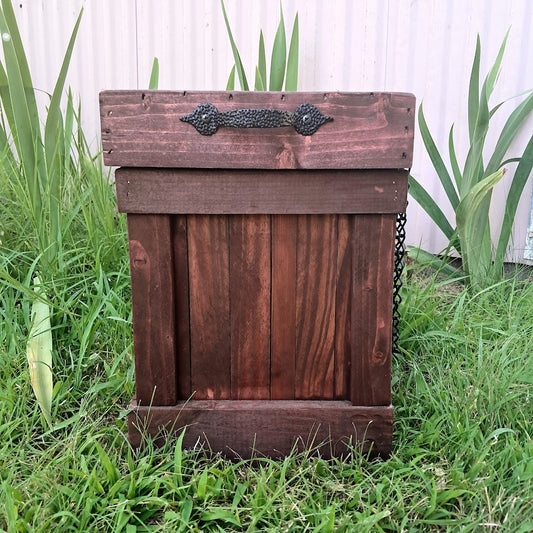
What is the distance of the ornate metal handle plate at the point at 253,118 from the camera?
4.24 ft

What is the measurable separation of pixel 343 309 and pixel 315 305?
0.07 metres

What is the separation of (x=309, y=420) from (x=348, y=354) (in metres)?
0.20

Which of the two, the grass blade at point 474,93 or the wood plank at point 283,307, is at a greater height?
the grass blade at point 474,93

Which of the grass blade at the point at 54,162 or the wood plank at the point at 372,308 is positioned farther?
the grass blade at the point at 54,162

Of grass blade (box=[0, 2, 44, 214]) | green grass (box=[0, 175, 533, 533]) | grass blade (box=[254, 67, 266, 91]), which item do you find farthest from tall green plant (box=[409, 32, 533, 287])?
grass blade (box=[0, 2, 44, 214])

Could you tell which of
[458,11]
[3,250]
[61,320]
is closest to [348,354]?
[61,320]

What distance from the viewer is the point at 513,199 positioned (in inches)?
94.5

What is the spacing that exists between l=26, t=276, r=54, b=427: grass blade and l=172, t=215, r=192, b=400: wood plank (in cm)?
35

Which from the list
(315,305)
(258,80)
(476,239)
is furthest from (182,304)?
(476,239)

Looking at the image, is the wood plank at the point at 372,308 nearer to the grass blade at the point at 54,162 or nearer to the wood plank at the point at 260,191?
the wood plank at the point at 260,191

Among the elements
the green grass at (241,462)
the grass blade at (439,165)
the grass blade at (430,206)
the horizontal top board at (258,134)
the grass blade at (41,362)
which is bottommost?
the green grass at (241,462)

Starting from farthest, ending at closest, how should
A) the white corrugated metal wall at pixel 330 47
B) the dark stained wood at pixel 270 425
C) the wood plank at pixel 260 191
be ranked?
the white corrugated metal wall at pixel 330 47 < the dark stained wood at pixel 270 425 < the wood plank at pixel 260 191

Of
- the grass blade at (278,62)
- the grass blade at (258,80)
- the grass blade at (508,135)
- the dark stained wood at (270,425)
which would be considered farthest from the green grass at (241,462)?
the grass blade at (278,62)

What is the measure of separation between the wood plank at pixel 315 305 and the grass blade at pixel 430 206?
3.60ft
